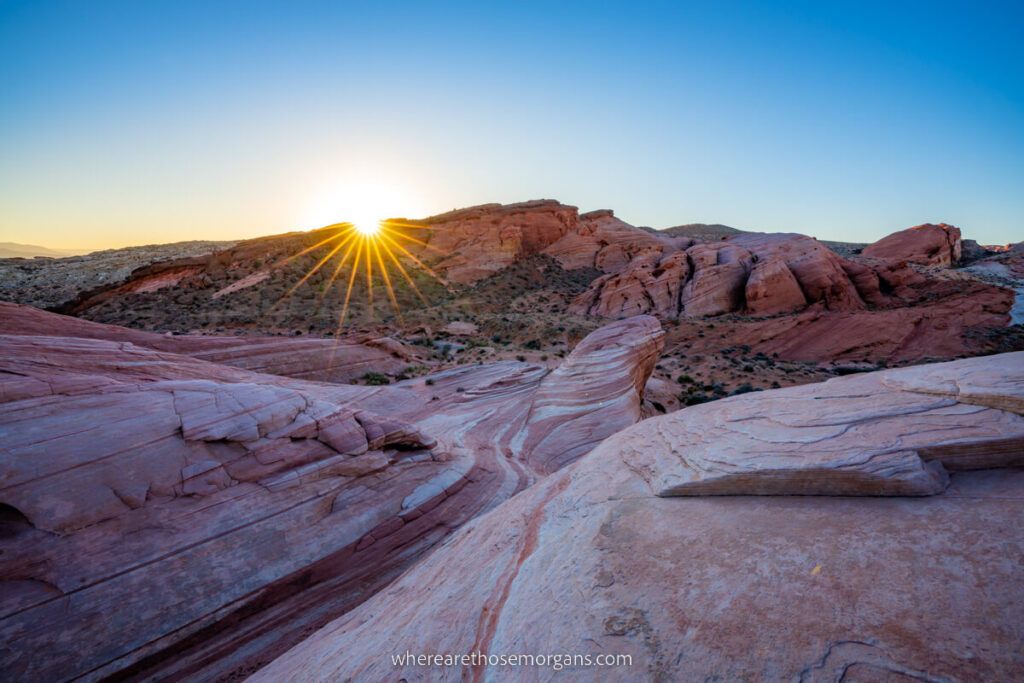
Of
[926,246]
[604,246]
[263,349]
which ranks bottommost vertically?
[263,349]

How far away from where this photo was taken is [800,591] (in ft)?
8.68

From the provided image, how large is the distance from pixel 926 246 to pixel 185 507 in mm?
66119

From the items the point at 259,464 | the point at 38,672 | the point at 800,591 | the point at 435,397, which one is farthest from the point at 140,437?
the point at 435,397

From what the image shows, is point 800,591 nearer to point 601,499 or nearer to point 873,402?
point 601,499

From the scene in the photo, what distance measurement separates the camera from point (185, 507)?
19.6ft

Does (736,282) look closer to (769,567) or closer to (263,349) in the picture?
(263,349)

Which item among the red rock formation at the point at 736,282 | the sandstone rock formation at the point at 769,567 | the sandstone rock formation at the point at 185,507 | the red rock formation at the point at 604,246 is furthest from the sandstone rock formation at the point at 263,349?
the red rock formation at the point at 604,246

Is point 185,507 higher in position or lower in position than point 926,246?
lower

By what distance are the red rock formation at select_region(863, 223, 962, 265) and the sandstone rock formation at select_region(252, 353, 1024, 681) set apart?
2199 inches

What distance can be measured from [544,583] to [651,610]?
0.95 metres

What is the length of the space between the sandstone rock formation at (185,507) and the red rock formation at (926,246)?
57.7m

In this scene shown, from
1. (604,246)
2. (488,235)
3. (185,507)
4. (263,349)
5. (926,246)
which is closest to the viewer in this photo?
(185,507)

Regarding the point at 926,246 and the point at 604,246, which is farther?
the point at 604,246

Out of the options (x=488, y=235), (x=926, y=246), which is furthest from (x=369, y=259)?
(x=926, y=246)
